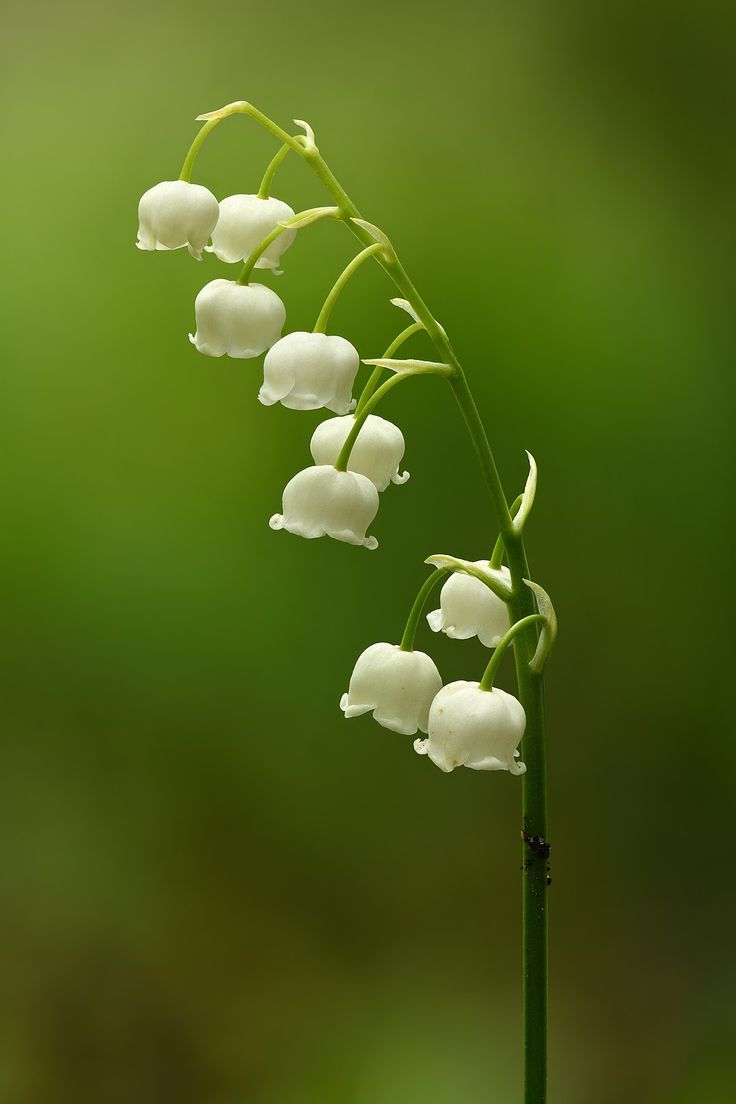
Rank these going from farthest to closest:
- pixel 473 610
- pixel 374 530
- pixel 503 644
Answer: pixel 374 530 < pixel 473 610 < pixel 503 644

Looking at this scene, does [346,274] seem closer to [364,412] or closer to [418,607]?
[364,412]

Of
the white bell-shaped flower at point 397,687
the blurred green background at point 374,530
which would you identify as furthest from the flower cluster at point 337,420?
the blurred green background at point 374,530

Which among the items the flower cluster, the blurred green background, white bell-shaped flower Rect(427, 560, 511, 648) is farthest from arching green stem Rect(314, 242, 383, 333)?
the blurred green background

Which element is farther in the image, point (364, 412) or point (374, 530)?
point (374, 530)

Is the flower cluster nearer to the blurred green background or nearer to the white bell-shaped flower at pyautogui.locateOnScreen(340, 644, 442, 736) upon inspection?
the white bell-shaped flower at pyautogui.locateOnScreen(340, 644, 442, 736)

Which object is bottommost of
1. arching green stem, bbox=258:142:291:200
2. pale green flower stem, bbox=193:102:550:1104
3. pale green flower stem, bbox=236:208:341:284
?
pale green flower stem, bbox=193:102:550:1104

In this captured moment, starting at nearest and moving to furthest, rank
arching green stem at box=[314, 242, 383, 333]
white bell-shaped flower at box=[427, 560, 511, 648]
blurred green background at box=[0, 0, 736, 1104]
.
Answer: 1. arching green stem at box=[314, 242, 383, 333]
2. white bell-shaped flower at box=[427, 560, 511, 648]
3. blurred green background at box=[0, 0, 736, 1104]

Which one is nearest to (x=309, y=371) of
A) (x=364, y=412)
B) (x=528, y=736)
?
(x=364, y=412)

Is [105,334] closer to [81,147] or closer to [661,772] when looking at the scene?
[81,147]
